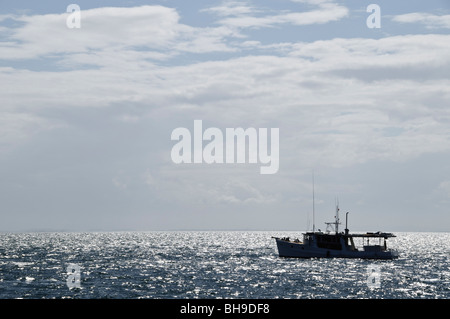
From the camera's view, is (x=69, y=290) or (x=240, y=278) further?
(x=240, y=278)

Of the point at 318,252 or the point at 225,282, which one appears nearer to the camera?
the point at 225,282

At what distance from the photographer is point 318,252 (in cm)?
9881

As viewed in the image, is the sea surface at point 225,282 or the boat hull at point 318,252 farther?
the boat hull at point 318,252

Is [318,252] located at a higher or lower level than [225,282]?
lower

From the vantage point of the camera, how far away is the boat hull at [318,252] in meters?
98.3

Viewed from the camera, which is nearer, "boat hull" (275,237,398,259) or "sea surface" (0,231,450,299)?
"sea surface" (0,231,450,299)

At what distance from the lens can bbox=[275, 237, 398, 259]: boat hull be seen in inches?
3871
